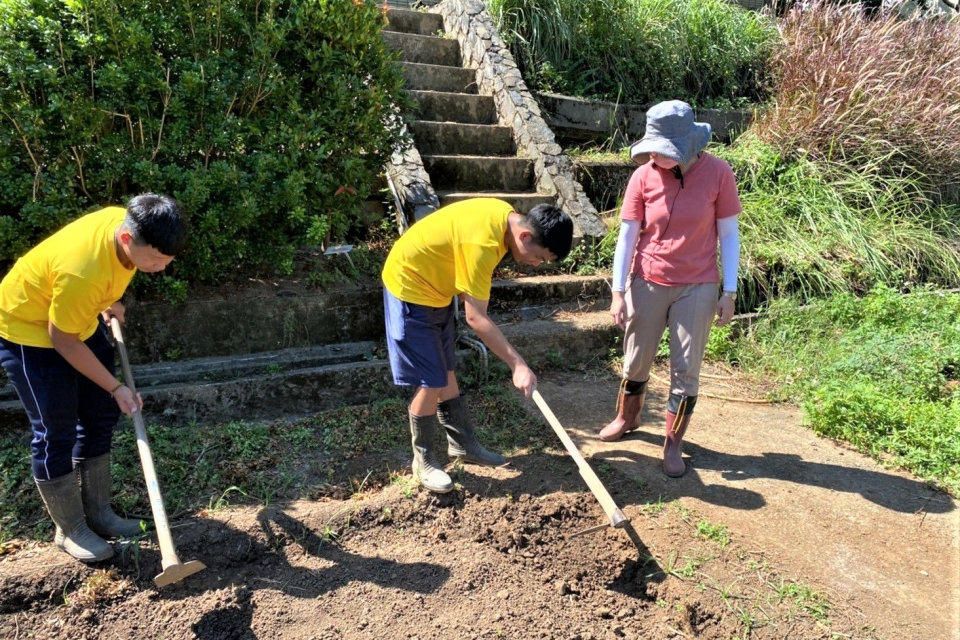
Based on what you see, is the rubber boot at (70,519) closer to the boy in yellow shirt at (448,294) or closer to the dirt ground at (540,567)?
the dirt ground at (540,567)

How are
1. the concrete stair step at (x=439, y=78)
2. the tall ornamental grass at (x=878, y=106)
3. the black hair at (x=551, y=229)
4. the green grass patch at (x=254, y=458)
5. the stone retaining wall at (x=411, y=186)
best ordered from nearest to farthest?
the black hair at (x=551, y=229)
the green grass patch at (x=254, y=458)
the stone retaining wall at (x=411, y=186)
the concrete stair step at (x=439, y=78)
the tall ornamental grass at (x=878, y=106)

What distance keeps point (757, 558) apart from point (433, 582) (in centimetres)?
147

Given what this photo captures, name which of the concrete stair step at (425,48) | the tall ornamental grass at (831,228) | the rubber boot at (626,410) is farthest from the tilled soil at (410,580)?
the concrete stair step at (425,48)

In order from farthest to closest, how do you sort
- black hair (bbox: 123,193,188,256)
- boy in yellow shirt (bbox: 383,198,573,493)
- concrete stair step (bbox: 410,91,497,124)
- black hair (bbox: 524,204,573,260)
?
concrete stair step (bbox: 410,91,497,124)
boy in yellow shirt (bbox: 383,198,573,493)
black hair (bbox: 524,204,573,260)
black hair (bbox: 123,193,188,256)

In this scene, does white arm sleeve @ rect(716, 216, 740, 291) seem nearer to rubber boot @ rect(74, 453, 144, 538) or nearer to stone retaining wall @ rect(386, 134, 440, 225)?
stone retaining wall @ rect(386, 134, 440, 225)

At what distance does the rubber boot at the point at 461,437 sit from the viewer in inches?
141

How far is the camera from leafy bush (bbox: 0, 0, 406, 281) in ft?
11.6

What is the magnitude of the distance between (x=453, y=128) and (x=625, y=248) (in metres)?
3.23

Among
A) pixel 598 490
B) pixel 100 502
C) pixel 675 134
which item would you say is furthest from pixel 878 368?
pixel 100 502

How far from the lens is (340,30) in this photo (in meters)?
4.27

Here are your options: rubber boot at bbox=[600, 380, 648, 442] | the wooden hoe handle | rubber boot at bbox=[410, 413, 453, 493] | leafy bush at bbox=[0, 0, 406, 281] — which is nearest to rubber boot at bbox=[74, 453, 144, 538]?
rubber boot at bbox=[410, 413, 453, 493]

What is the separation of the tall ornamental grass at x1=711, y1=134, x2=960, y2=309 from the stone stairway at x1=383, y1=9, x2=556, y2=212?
6.78 feet

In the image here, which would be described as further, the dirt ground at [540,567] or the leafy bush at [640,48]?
the leafy bush at [640,48]

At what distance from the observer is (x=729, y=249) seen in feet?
11.2
